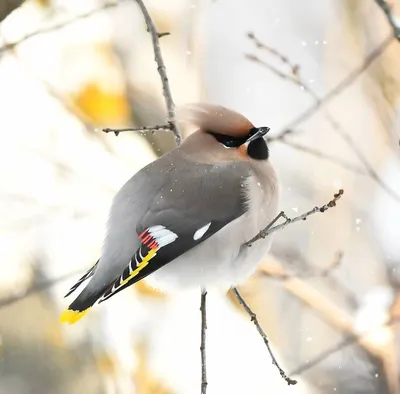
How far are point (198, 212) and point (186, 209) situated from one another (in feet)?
0.06

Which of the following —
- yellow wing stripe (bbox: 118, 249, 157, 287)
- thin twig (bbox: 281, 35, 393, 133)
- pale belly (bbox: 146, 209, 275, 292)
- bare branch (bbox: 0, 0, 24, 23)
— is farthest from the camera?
thin twig (bbox: 281, 35, 393, 133)

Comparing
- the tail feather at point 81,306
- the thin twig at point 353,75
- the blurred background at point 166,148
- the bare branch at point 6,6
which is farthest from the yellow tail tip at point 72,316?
the thin twig at point 353,75

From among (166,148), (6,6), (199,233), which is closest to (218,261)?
(199,233)

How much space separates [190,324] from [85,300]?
107 centimetres

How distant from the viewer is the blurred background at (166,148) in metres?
2.00

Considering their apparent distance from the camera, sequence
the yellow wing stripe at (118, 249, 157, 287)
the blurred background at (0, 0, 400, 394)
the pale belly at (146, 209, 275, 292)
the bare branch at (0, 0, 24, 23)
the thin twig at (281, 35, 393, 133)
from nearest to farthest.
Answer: the yellow wing stripe at (118, 249, 157, 287) < the pale belly at (146, 209, 275, 292) < the bare branch at (0, 0, 24, 23) < the blurred background at (0, 0, 400, 394) < the thin twig at (281, 35, 393, 133)

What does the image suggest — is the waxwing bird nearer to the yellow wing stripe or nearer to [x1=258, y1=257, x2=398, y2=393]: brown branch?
the yellow wing stripe

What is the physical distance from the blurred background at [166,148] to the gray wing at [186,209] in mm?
814

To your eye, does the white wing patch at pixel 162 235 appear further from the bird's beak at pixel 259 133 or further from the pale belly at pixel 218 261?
the bird's beak at pixel 259 133

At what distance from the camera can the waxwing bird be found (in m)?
1.01

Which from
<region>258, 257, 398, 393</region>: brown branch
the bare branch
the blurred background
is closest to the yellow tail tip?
the bare branch

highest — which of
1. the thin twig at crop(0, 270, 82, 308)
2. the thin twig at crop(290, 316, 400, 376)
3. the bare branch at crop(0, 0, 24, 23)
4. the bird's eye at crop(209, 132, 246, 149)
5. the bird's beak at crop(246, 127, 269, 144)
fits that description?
the bare branch at crop(0, 0, 24, 23)

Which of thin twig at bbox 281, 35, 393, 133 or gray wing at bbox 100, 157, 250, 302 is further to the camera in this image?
thin twig at bbox 281, 35, 393, 133

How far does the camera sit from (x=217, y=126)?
1.08 metres
